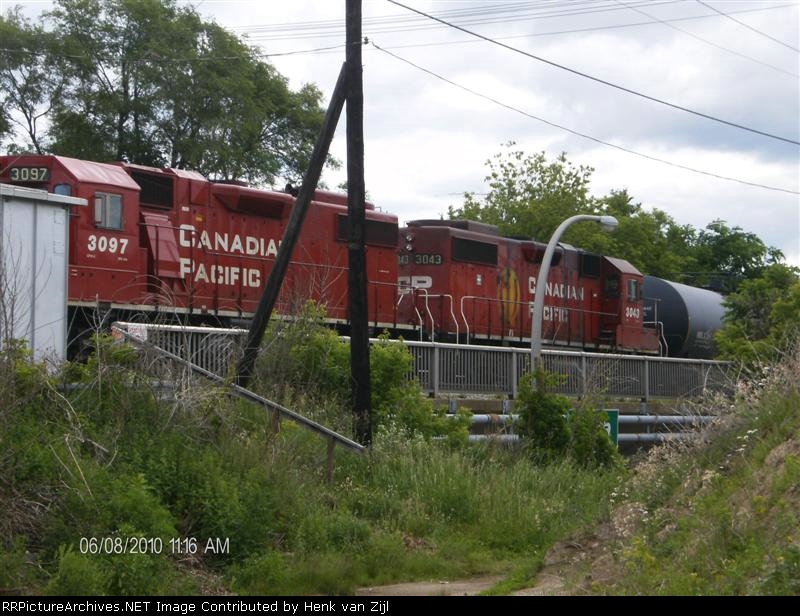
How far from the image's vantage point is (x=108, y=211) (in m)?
17.9

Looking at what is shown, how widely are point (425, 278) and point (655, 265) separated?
29794mm

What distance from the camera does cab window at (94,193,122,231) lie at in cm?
1775

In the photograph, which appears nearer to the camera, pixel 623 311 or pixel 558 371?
pixel 558 371

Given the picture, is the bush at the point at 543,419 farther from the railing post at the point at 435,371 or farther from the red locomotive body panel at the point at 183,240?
the red locomotive body panel at the point at 183,240

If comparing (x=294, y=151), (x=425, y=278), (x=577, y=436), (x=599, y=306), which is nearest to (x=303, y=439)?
(x=577, y=436)

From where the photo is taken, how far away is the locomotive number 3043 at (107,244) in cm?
1759

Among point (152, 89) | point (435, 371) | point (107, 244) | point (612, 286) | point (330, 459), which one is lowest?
point (330, 459)

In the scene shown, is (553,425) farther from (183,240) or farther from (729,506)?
(729,506)

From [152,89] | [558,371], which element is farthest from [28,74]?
[558,371]

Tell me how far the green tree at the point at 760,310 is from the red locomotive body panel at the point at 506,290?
138 inches

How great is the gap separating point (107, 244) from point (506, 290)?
39.3ft

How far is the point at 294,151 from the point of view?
4462 centimetres

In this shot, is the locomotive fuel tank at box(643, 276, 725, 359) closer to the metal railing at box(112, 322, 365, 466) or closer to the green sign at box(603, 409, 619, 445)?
the green sign at box(603, 409, 619, 445)

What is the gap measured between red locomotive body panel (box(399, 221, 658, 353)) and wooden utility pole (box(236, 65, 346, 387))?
9330 millimetres
